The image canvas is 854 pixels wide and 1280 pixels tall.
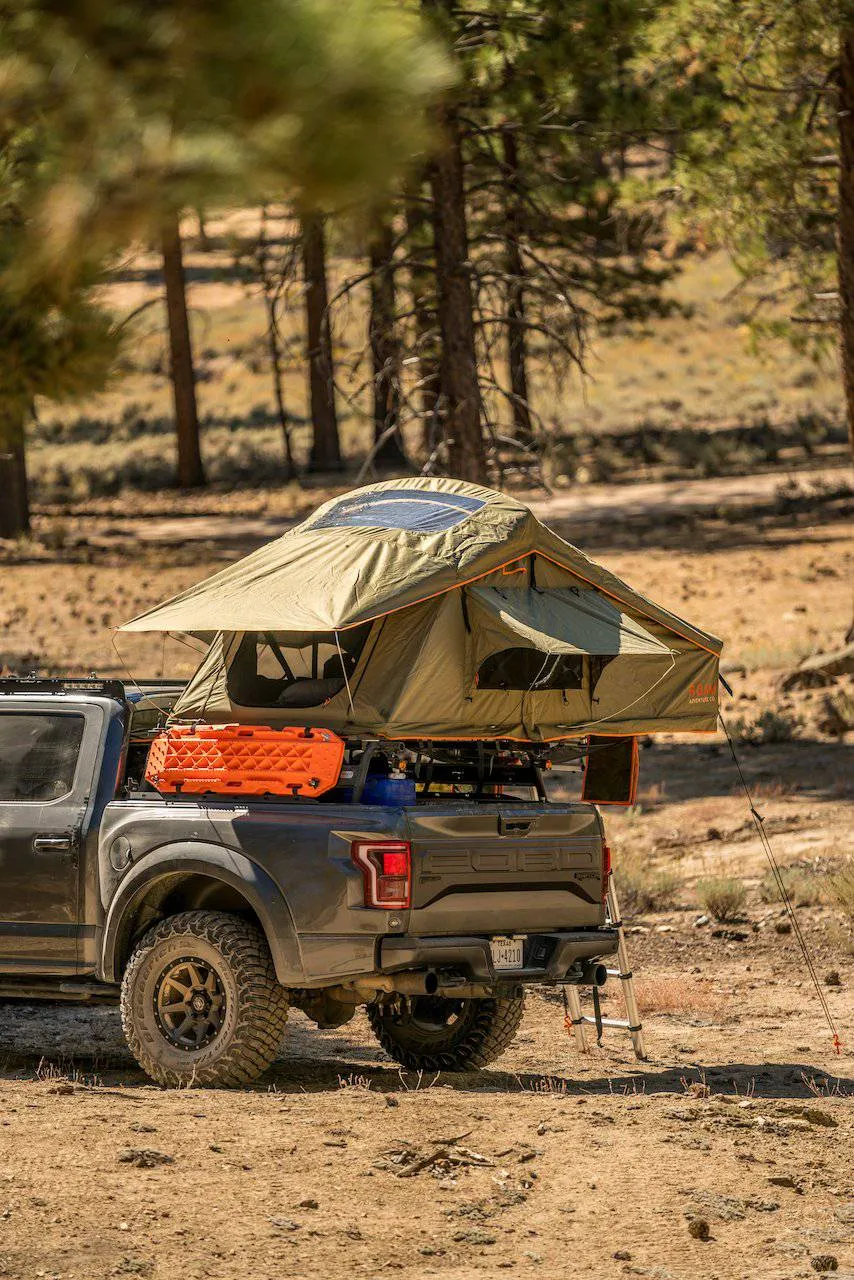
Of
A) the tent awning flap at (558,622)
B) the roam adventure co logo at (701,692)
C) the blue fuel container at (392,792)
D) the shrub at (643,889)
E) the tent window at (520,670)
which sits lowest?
the shrub at (643,889)

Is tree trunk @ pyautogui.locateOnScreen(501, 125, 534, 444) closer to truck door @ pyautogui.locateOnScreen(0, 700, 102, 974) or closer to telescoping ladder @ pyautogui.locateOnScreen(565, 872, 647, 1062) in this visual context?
telescoping ladder @ pyautogui.locateOnScreen(565, 872, 647, 1062)

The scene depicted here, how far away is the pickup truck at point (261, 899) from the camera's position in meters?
8.03

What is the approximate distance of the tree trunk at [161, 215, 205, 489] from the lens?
39.4m

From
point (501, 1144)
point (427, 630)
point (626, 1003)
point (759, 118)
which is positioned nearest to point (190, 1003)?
point (501, 1144)

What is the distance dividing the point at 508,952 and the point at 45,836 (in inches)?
85.4

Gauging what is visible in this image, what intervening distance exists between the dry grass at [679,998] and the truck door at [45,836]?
A: 3724mm

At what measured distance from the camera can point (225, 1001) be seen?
8.15 meters

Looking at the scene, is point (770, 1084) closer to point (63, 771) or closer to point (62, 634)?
point (63, 771)

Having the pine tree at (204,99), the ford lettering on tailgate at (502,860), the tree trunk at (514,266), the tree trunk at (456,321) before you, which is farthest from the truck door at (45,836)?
the tree trunk at (456,321)

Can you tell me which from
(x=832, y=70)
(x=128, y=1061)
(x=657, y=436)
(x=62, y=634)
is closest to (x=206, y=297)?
(x=657, y=436)

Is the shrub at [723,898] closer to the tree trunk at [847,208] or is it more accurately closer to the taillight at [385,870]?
the taillight at [385,870]

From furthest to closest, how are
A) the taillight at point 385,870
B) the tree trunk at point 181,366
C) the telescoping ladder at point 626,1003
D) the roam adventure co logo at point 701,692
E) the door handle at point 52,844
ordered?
1. the tree trunk at point 181,366
2. the roam adventure co logo at point 701,692
3. the telescoping ladder at point 626,1003
4. the door handle at point 52,844
5. the taillight at point 385,870

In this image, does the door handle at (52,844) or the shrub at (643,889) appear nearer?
the door handle at (52,844)

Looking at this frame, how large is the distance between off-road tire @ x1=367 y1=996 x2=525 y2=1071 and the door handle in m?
1.67
